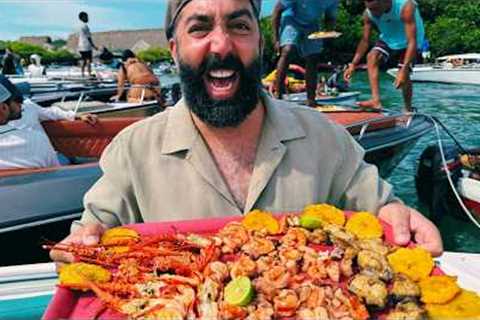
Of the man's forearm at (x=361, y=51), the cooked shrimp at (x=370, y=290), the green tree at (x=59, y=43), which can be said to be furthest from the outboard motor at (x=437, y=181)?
the green tree at (x=59, y=43)

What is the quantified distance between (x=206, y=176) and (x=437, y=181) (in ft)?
12.3

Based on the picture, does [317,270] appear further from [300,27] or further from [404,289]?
[300,27]

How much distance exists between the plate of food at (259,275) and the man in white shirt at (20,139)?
2.41 meters

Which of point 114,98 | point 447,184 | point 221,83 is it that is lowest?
point 447,184

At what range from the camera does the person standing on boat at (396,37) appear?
17.8ft

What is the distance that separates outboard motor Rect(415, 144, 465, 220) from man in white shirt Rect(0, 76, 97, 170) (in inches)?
141

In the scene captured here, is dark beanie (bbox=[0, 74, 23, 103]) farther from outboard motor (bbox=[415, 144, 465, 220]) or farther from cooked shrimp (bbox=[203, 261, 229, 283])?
outboard motor (bbox=[415, 144, 465, 220])

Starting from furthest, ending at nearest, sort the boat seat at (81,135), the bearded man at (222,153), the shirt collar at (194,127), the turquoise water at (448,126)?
the turquoise water at (448,126) → the boat seat at (81,135) → the shirt collar at (194,127) → the bearded man at (222,153)

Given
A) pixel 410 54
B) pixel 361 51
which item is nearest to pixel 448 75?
pixel 361 51

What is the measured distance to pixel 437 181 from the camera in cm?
506

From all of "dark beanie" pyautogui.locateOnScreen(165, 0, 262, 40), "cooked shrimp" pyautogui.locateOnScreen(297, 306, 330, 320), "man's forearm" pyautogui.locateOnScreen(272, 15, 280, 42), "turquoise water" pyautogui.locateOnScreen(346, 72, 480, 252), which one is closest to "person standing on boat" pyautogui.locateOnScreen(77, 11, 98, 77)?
"turquoise water" pyautogui.locateOnScreen(346, 72, 480, 252)

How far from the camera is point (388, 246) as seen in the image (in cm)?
155

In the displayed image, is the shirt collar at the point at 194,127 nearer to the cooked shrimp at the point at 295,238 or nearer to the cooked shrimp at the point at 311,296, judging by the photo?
the cooked shrimp at the point at 295,238

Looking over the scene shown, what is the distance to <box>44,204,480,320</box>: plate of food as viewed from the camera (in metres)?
1.27
